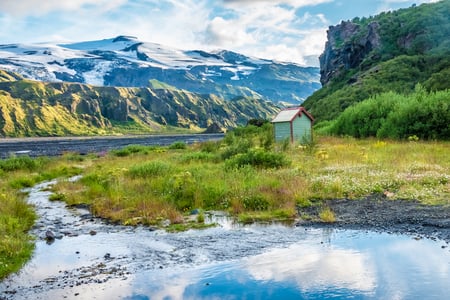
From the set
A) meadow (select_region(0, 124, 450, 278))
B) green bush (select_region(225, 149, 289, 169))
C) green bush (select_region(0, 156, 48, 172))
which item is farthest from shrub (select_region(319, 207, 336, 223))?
green bush (select_region(0, 156, 48, 172))

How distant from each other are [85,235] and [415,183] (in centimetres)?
1485

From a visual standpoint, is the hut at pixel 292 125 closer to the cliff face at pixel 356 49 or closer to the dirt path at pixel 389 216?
the dirt path at pixel 389 216

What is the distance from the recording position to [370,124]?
4938 cm

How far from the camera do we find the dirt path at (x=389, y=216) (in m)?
13.9

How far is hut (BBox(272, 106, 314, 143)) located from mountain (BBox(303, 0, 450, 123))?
19.7m

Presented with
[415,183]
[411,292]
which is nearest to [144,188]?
[415,183]

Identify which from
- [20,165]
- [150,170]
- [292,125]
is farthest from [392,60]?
[150,170]

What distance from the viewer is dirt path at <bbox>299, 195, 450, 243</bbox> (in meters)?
13.9

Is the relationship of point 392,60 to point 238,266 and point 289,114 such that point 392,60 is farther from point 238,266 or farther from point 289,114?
point 238,266

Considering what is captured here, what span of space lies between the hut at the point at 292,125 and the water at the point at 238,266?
30683mm

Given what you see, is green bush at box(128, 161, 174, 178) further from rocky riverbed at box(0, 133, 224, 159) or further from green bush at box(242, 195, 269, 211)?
rocky riverbed at box(0, 133, 224, 159)

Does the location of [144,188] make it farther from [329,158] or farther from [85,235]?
[329,158]

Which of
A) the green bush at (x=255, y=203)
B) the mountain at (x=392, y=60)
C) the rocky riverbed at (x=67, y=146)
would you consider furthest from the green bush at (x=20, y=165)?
the mountain at (x=392, y=60)

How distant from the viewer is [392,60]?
8925 centimetres
